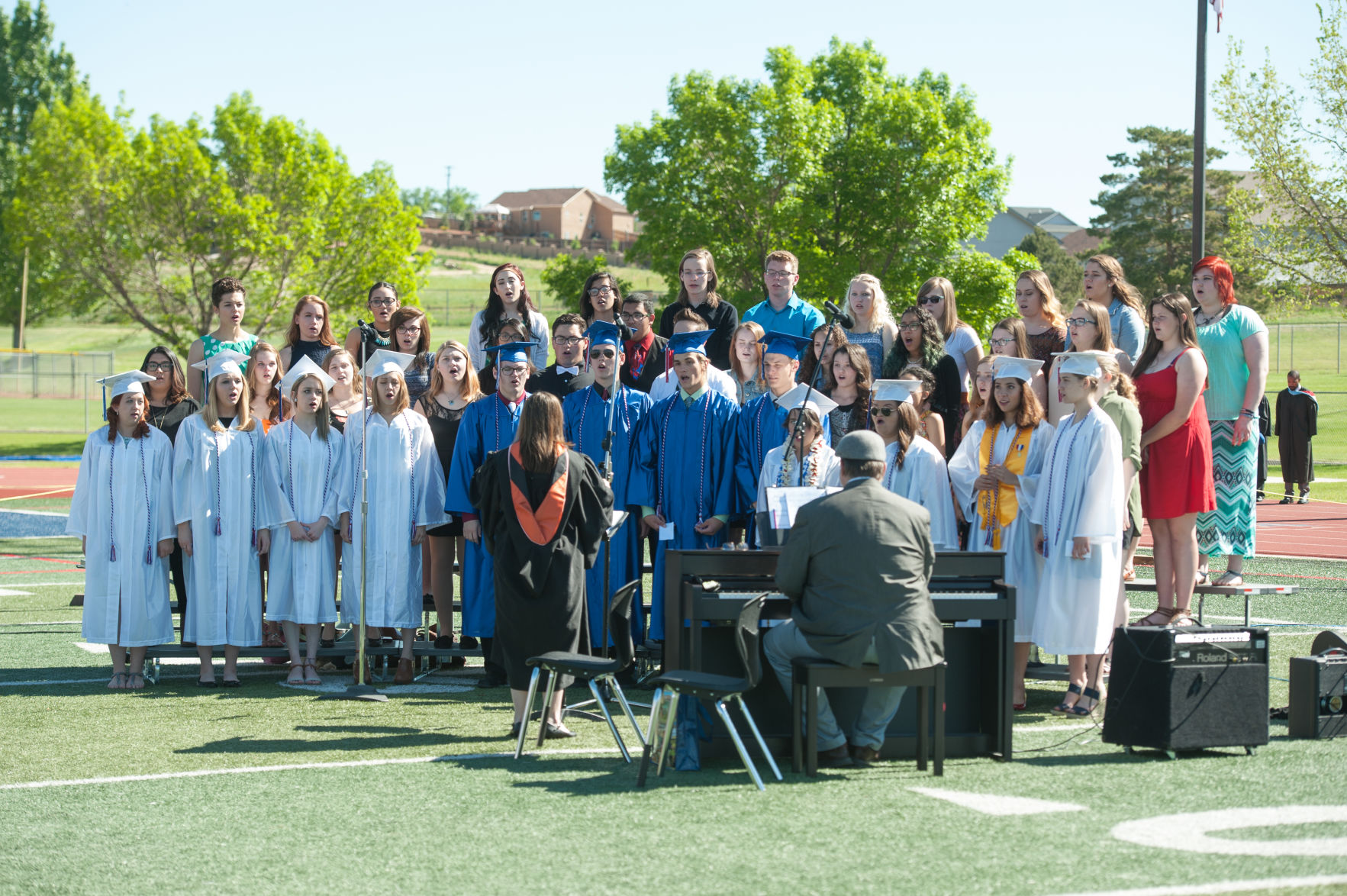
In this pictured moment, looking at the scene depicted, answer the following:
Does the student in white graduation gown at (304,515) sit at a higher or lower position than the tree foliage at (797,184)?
lower

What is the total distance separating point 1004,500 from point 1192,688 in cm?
188

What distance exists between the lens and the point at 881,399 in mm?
8148

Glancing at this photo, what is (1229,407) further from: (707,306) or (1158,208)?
(1158,208)

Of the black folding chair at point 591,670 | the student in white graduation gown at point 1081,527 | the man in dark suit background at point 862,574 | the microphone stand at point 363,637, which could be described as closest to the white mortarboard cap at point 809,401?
the student in white graduation gown at point 1081,527

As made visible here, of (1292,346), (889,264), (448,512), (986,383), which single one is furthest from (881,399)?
(1292,346)

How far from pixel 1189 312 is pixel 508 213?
12012cm

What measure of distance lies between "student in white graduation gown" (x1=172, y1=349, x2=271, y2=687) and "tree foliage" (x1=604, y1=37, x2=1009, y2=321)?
85.2 ft

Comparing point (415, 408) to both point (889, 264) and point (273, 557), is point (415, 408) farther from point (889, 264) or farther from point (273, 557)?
point (889, 264)

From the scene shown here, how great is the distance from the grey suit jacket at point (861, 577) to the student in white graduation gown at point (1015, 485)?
187cm

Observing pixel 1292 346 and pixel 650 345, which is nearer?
pixel 650 345

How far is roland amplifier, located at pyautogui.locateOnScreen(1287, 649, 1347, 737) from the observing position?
6.72 m

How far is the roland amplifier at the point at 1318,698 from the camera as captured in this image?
6.72m

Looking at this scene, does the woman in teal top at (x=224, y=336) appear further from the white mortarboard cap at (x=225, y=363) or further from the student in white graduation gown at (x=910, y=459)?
the student in white graduation gown at (x=910, y=459)

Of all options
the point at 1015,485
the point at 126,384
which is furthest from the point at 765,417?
the point at 126,384
